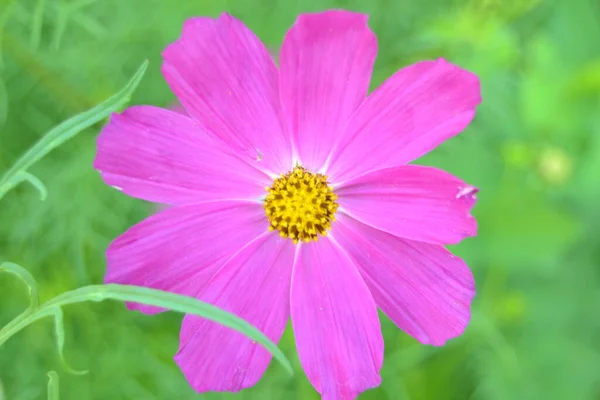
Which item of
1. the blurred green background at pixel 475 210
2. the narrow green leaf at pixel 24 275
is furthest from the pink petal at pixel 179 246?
the blurred green background at pixel 475 210

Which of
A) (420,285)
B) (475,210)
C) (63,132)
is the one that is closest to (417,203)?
(420,285)

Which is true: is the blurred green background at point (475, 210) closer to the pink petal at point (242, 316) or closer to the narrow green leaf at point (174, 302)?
the pink petal at point (242, 316)

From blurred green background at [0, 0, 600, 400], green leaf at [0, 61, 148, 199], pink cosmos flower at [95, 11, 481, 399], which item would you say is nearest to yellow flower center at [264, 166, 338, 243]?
pink cosmos flower at [95, 11, 481, 399]

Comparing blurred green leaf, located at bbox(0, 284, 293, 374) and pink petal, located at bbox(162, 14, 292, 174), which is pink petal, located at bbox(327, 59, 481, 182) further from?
blurred green leaf, located at bbox(0, 284, 293, 374)

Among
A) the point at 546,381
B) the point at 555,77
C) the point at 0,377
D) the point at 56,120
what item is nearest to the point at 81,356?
the point at 0,377

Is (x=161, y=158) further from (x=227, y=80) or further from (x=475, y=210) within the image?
(x=475, y=210)

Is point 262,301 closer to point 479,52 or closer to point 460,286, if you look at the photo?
point 460,286

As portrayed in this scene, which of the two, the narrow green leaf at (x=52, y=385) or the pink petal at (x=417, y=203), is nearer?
the narrow green leaf at (x=52, y=385)
